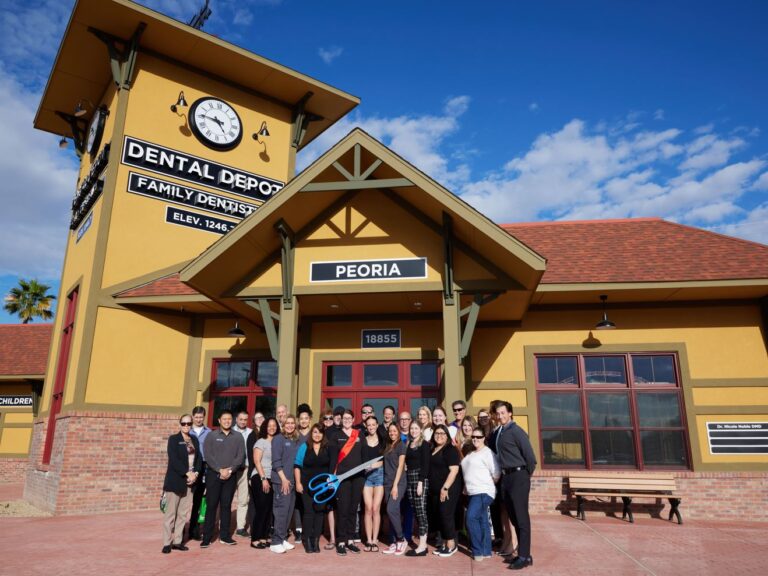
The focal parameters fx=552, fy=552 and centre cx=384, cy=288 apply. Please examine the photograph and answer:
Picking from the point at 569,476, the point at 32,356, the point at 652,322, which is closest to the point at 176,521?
the point at 569,476

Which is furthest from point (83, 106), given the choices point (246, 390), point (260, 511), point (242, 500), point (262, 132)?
point (260, 511)

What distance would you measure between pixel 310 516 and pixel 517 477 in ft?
8.71

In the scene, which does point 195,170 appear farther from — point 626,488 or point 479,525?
point 626,488

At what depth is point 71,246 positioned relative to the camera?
15.6 metres

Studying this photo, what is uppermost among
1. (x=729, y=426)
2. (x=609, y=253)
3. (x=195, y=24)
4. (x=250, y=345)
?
(x=195, y=24)

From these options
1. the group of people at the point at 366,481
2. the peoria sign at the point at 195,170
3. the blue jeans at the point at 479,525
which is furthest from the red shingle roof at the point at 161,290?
the blue jeans at the point at 479,525

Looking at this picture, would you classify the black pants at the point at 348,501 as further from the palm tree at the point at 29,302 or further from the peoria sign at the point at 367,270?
the palm tree at the point at 29,302

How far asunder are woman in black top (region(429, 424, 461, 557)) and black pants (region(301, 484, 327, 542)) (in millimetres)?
1450

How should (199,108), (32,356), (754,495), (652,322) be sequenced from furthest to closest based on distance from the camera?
(32,356), (199,108), (652,322), (754,495)

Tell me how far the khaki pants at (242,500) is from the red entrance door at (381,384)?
3.18 metres

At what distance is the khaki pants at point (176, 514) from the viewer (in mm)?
7020

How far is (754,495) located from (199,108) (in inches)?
604

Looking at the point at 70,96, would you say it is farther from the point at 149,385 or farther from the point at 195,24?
the point at 149,385

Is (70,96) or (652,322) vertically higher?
(70,96)
